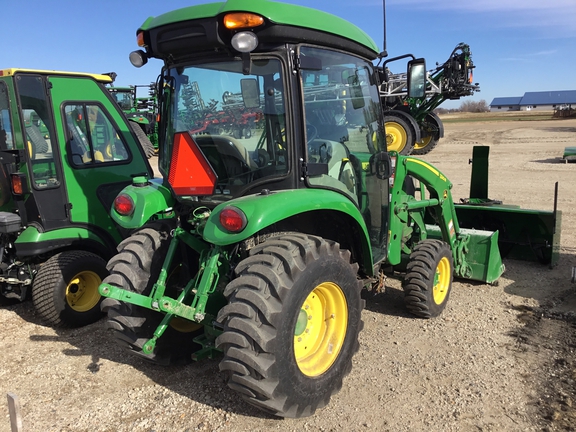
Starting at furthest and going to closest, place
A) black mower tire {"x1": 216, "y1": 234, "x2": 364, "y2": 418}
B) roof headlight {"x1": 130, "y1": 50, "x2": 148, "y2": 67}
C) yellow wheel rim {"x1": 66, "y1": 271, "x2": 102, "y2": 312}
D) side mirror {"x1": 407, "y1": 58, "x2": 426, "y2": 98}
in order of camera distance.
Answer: yellow wheel rim {"x1": 66, "y1": 271, "x2": 102, "y2": 312} → side mirror {"x1": 407, "y1": 58, "x2": 426, "y2": 98} → roof headlight {"x1": 130, "y1": 50, "x2": 148, "y2": 67} → black mower tire {"x1": 216, "y1": 234, "x2": 364, "y2": 418}

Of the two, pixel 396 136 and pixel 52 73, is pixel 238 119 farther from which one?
pixel 396 136

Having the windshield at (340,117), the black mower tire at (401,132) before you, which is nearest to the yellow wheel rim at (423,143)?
the black mower tire at (401,132)

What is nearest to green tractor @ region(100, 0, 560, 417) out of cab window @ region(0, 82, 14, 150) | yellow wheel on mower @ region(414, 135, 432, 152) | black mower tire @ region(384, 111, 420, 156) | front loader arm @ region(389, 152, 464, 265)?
front loader arm @ region(389, 152, 464, 265)

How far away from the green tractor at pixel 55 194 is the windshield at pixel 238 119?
1886 mm

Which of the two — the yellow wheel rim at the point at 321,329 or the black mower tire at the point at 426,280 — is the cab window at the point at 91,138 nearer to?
the yellow wheel rim at the point at 321,329

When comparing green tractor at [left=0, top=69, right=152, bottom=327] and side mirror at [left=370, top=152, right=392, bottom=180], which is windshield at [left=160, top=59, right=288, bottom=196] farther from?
green tractor at [left=0, top=69, right=152, bottom=327]

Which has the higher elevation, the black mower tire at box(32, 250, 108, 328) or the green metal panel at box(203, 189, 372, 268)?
the green metal panel at box(203, 189, 372, 268)

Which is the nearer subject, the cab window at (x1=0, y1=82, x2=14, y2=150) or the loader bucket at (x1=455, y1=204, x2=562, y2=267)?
the cab window at (x1=0, y1=82, x2=14, y2=150)

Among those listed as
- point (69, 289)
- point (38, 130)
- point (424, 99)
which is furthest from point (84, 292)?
point (424, 99)

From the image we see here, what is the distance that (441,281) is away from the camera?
4621 mm

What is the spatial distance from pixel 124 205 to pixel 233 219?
1.04 m

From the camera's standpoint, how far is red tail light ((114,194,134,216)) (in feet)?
10.5

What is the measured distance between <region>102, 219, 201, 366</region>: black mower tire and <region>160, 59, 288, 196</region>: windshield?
1.73ft

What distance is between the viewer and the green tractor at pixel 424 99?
47.6ft
